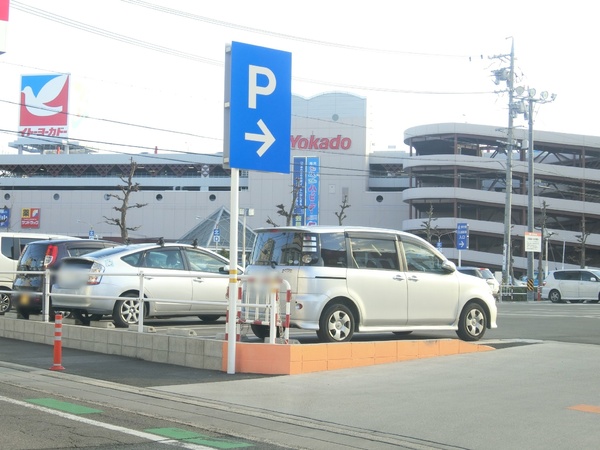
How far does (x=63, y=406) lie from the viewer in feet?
27.8

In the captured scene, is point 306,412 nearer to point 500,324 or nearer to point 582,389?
point 582,389

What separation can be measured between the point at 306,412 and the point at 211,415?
1.05 meters

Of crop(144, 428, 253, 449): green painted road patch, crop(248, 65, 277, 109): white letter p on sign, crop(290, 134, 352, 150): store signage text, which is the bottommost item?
crop(144, 428, 253, 449): green painted road patch

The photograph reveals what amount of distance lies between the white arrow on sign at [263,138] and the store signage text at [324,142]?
66541 millimetres

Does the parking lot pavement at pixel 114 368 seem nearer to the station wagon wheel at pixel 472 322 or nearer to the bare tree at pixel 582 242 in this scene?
the station wagon wheel at pixel 472 322

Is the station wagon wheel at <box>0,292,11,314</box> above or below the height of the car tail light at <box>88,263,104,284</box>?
below

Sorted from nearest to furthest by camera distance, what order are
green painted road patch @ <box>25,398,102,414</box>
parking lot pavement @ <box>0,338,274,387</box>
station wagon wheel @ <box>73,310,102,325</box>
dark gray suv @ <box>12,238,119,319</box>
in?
1. green painted road patch @ <box>25,398,102,414</box>
2. parking lot pavement @ <box>0,338,274,387</box>
3. station wagon wheel @ <box>73,310,102,325</box>
4. dark gray suv @ <box>12,238,119,319</box>

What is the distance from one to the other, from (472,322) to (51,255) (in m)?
9.08

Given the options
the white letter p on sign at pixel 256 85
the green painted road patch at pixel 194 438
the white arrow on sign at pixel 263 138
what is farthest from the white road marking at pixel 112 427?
the white letter p on sign at pixel 256 85

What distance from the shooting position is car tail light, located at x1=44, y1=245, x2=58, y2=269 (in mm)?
16578

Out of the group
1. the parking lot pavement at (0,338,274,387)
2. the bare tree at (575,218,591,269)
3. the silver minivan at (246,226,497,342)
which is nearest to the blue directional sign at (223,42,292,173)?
the silver minivan at (246,226,497,342)

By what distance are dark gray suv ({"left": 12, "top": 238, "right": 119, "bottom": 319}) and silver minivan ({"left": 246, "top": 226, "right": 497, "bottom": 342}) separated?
18.2ft

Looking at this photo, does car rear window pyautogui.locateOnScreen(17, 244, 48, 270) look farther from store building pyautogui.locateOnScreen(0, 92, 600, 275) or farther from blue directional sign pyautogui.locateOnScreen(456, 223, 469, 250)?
store building pyautogui.locateOnScreen(0, 92, 600, 275)

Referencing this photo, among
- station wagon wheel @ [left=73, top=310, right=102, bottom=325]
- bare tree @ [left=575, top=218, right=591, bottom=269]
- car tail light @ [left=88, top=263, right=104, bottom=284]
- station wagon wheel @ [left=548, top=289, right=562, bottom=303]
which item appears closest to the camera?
car tail light @ [left=88, top=263, right=104, bottom=284]
